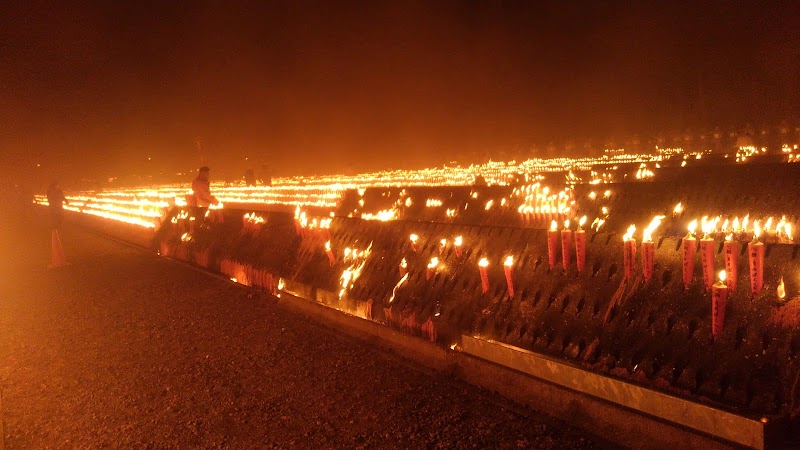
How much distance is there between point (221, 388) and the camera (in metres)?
5.83

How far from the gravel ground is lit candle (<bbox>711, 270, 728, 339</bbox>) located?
116 centimetres

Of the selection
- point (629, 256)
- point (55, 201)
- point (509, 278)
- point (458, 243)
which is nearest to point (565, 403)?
point (629, 256)

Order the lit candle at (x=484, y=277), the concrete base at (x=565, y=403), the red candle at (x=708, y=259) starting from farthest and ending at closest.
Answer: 1. the lit candle at (x=484, y=277)
2. the red candle at (x=708, y=259)
3. the concrete base at (x=565, y=403)

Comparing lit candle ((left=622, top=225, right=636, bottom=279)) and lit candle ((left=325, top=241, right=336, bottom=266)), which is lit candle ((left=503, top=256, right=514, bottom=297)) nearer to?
lit candle ((left=622, top=225, right=636, bottom=279))

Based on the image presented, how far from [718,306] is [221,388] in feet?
14.6

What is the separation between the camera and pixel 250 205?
26.9 m

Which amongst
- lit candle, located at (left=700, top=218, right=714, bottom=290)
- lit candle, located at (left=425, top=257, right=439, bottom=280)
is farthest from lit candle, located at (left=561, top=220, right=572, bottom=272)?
lit candle, located at (left=425, top=257, right=439, bottom=280)

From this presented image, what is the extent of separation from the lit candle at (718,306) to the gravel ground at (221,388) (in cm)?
116

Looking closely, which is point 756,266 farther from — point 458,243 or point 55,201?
point 55,201

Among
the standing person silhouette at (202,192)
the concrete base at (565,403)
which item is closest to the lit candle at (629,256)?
the concrete base at (565,403)

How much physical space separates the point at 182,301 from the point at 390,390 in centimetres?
558

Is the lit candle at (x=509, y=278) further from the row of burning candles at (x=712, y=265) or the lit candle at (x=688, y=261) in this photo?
the lit candle at (x=688, y=261)

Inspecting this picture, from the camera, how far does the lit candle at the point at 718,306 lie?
3967mm

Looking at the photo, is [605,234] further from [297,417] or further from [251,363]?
[251,363]
